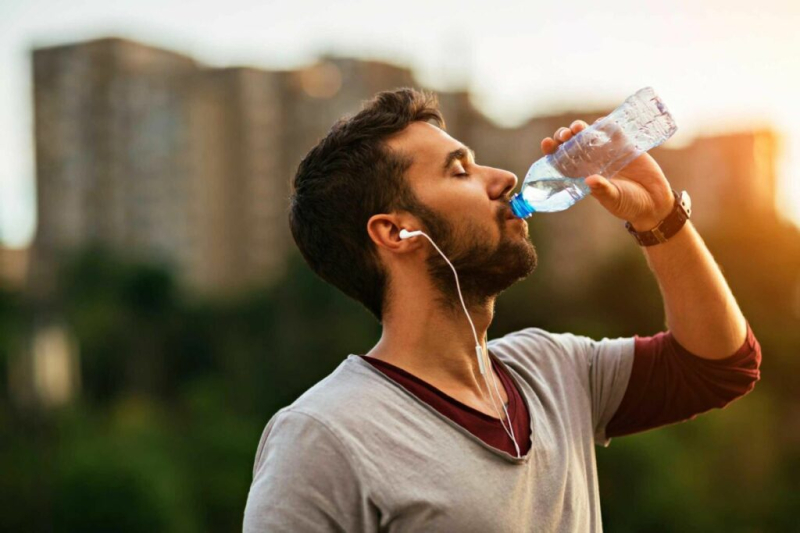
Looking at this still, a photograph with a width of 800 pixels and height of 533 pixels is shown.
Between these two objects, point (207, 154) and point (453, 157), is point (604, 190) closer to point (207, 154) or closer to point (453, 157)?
point (453, 157)

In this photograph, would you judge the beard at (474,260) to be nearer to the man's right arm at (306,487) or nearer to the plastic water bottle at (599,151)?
the plastic water bottle at (599,151)

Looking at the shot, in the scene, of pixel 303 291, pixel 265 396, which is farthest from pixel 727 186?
pixel 265 396

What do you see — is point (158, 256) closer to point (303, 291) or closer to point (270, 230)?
point (270, 230)

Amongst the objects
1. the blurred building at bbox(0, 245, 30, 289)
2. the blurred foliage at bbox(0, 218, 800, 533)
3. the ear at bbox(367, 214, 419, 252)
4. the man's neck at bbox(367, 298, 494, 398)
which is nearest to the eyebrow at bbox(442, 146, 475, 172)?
the ear at bbox(367, 214, 419, 252)

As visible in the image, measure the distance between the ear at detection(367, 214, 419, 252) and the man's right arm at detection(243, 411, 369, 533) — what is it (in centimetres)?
41

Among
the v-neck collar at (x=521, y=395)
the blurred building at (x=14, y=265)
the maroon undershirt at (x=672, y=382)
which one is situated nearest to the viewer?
the v-neck collar at (x=521, y=395)

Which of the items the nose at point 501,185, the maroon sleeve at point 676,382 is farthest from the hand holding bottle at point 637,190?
the maroon sleeve at point 676,382

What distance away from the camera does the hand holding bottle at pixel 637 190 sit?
197 cm

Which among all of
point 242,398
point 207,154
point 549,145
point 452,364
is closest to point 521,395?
point 452,364

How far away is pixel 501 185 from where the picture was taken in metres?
1.96

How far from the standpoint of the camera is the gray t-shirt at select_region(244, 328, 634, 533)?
5.25 ft

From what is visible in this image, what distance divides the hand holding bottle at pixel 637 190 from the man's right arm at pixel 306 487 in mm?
717

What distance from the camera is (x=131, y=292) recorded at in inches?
1268

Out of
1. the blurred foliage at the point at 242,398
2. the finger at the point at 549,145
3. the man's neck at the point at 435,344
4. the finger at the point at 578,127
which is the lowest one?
the blurred foliage at the point at 242,398
